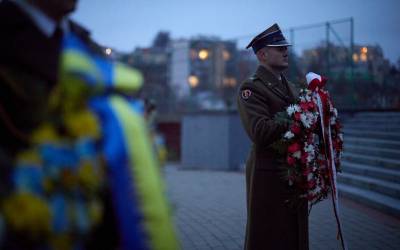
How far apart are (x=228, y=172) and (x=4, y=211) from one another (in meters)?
12.1

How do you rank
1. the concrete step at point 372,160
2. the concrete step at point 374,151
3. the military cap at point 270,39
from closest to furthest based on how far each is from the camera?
1. the military cap at point 270,39
2. the concrete step at point 372,160
3. the concrete step at point 374,151

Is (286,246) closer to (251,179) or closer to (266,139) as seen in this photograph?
(251,179)

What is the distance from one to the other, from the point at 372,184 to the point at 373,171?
66 centimetres

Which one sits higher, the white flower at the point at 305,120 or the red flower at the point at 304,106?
the red flower at the point at 304,106

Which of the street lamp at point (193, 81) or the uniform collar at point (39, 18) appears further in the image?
the street lamp at point (193, 81)

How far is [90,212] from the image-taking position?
1.51 metres

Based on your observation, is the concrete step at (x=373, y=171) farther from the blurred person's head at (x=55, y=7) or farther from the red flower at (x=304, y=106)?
the blurred person's head at (x=55, y=7)

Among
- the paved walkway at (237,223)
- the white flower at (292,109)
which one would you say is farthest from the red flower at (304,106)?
the paved walkway at (237,223)

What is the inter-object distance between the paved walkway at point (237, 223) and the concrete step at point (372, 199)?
133 millimetres

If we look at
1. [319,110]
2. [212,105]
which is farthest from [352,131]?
[319,110]

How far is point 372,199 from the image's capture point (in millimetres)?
7836

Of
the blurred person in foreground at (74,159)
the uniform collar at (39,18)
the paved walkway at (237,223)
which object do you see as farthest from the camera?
the paved walkway at (237,223)

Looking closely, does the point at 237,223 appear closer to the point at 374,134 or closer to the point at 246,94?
the point at 246,94

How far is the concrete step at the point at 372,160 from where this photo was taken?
887 cm
